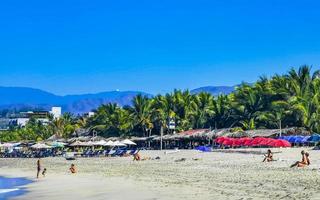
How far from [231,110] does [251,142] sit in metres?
16.1

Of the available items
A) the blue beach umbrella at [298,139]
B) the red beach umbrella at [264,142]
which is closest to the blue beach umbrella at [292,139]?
the blue beach umbrella at [298,139]

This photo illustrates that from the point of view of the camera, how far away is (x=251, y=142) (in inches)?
1874

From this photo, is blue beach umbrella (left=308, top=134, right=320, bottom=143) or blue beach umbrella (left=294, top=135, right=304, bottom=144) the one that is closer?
blue beach umbrella (left=308, top=134, right=320, bottom=143)

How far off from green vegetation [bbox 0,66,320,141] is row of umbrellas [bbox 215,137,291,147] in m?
5.81

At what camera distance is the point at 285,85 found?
56844mm

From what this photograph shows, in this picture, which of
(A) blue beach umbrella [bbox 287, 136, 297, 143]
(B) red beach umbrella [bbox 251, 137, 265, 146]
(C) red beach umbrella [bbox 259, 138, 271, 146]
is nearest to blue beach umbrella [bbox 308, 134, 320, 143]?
(A) blue beach umbrella [bbox 287, 136, 297, 143]

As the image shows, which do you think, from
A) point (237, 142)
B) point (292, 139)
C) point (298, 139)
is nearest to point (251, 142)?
point (237, 142)

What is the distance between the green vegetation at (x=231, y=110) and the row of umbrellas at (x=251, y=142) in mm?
5814

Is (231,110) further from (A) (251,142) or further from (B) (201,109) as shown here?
(A) (251,142)

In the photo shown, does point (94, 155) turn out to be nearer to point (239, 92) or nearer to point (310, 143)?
point (239, 92)

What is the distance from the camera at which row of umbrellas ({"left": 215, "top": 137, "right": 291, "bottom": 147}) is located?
44.2 meters

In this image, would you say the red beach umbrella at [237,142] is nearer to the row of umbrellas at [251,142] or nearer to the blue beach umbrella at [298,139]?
the row of umbrellas at [251,142]

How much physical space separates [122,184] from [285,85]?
3569 centimetres

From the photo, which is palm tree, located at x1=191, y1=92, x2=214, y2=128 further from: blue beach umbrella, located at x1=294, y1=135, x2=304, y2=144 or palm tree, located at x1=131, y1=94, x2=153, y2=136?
blue beach umbrella, located at x1=294, y1=135, x2=304, y2=144
